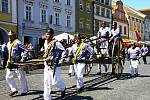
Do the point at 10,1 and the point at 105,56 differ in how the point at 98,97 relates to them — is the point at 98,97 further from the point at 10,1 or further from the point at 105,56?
the point at 10,1

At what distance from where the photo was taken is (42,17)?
43875mm

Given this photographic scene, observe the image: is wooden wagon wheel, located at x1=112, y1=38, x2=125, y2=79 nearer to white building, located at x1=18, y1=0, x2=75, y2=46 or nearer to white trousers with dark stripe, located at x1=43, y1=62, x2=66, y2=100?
white trousers with dark stripe, located at x1=43, y1=62, x2=66, y2=100

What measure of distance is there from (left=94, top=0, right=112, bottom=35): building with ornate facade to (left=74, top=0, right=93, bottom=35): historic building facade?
2.05 meters

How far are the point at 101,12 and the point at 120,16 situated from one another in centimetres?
1017

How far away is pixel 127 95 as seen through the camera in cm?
1173

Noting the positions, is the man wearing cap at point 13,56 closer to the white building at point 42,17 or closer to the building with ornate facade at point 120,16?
the white building at point 42,17

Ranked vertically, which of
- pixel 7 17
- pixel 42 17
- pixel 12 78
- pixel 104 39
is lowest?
pixel 12 78

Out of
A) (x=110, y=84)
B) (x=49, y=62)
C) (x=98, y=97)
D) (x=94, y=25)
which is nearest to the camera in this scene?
(x=49, y=62)

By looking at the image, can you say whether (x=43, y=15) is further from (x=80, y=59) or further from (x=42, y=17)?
(x=80, y=59)

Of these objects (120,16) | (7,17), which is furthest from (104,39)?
(120,16)

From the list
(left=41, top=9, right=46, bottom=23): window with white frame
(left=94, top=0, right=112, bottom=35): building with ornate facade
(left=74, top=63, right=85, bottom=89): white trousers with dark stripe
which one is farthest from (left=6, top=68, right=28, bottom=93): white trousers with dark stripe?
(left=94, top=0, right=112, bottom=35): building with ornate facade

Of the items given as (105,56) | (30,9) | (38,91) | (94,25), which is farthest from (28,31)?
(38,91)

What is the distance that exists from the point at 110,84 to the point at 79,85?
2102 millimetres

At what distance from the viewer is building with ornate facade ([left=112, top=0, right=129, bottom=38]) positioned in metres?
71.2
